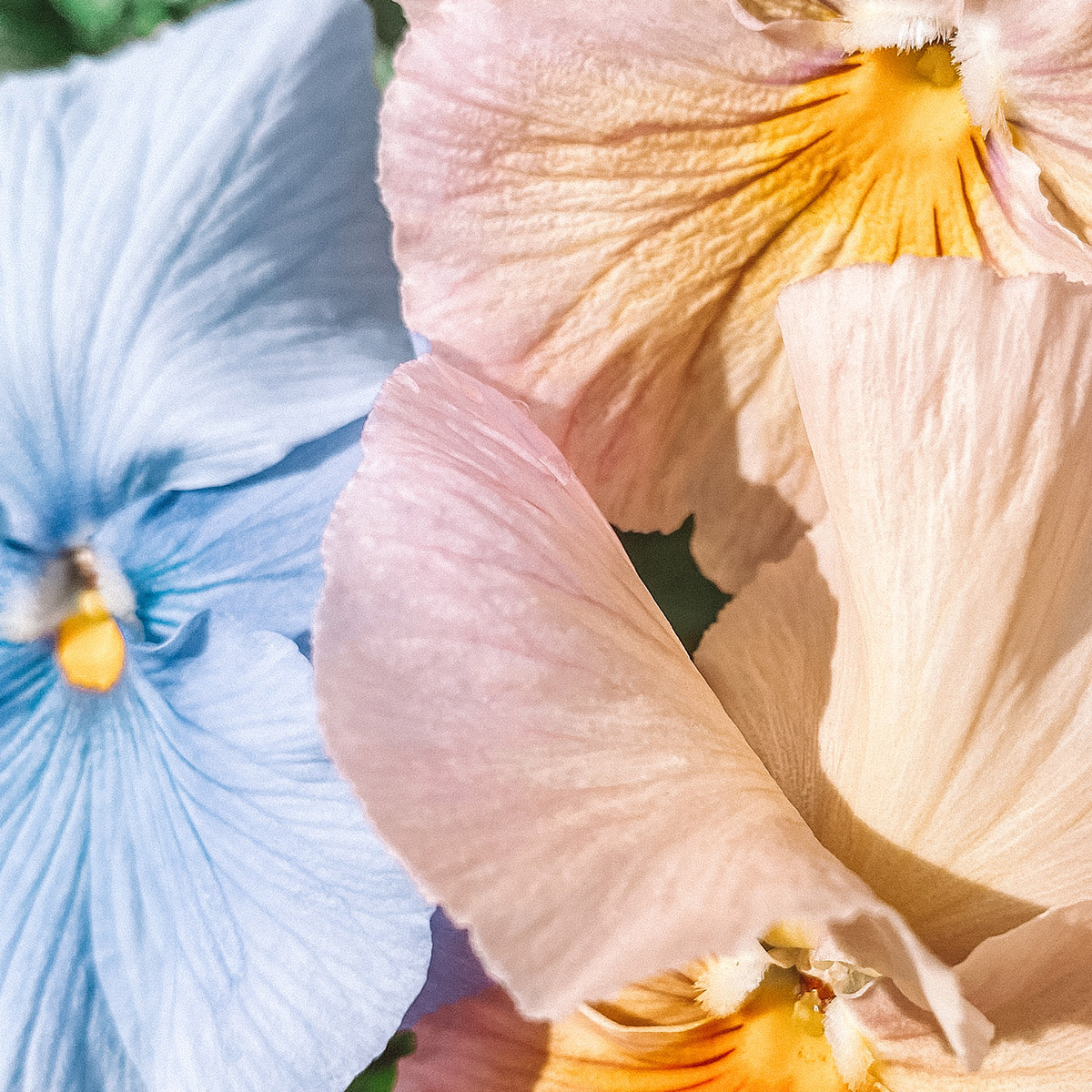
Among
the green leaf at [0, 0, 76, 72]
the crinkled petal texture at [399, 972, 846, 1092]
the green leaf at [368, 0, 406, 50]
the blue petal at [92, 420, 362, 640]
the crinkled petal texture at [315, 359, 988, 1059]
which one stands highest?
the green leaf at [368, 0, 406, 50]

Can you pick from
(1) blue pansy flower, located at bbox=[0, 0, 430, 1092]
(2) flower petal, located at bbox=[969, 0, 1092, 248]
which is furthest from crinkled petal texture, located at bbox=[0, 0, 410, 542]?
(2) flower petal, located at bbox=[969, 0, 1092, 248]

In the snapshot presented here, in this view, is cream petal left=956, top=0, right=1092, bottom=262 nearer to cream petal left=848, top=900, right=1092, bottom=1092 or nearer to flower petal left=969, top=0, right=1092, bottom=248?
flower petal left=969, top=0, right=1092, bottom=248

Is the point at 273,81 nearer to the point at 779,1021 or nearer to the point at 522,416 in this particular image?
the point at 522,416

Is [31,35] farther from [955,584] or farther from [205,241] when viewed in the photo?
[955,584]

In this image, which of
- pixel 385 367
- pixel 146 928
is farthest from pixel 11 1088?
pixel 385 367

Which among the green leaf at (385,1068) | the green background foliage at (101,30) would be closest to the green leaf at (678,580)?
the green background foliage at (101,30)

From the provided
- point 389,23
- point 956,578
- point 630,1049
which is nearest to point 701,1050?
point 630,1049
